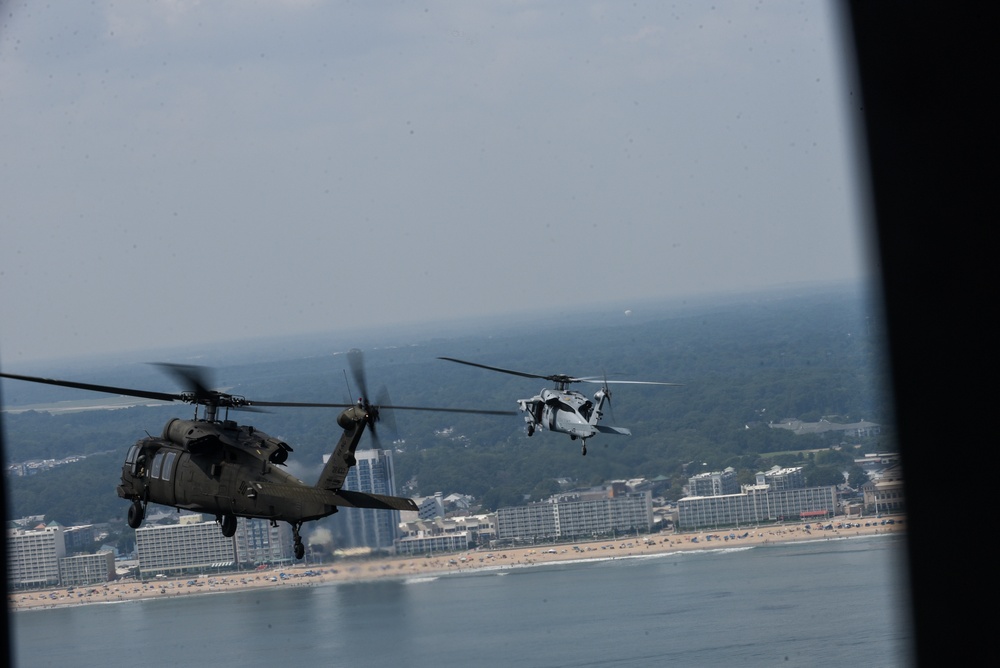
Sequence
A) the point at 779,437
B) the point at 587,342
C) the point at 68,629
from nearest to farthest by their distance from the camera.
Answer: the point at 68,629 → the point at 779,437 → the point at 587,342

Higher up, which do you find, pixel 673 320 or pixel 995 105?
pixel 673 320

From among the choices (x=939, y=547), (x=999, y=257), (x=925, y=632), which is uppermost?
(x=999, y=257)

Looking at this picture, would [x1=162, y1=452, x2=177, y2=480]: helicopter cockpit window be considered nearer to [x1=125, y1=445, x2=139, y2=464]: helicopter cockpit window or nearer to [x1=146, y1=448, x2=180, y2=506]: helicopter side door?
[x1=146, y1=448, x2=180, y2=506]: helicopter side door

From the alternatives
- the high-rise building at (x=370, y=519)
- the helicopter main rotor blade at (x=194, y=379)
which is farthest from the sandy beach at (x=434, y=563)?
the helicopter main rotor blade at (x=194, y=379)

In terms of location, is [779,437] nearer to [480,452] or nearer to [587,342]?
[587,342]

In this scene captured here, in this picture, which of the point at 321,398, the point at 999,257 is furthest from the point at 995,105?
the point at 321,398

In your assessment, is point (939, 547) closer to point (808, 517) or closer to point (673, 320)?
point (808, 517)

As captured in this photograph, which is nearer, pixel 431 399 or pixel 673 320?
pixel 431 399

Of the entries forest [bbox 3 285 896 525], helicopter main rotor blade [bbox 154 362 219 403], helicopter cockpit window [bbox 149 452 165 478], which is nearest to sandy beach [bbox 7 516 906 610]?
forest [bbox 3 285 896 525]

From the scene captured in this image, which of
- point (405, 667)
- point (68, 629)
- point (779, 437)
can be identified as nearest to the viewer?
point (405, 667)
